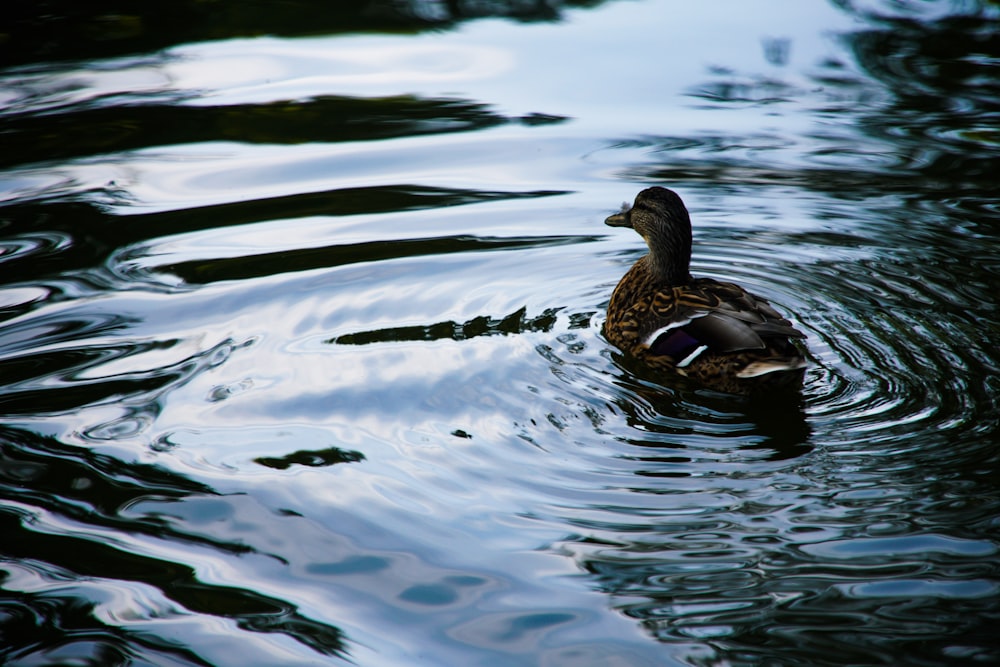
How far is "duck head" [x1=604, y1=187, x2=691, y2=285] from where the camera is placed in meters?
6.19

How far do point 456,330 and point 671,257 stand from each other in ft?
4.46

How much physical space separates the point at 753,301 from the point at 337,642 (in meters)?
2.94

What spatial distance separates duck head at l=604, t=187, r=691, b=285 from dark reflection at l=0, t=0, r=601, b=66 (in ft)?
19.5

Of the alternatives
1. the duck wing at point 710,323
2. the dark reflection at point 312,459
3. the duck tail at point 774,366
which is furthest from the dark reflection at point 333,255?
the duck tail at point 774,366

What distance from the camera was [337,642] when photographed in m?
3.77

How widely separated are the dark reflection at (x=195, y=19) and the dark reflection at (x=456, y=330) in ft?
19.9

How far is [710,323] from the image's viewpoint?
18.3ft

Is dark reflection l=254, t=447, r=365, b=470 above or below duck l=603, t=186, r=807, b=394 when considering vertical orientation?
below

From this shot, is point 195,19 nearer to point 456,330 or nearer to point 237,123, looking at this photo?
point 237,123

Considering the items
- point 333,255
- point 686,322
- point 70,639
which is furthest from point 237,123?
point 70,639

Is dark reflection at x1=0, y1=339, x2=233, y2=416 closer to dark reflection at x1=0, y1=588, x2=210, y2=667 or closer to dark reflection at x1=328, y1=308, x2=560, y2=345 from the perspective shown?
dark reflection at x1=328, y1=308, x2=560, y2=345

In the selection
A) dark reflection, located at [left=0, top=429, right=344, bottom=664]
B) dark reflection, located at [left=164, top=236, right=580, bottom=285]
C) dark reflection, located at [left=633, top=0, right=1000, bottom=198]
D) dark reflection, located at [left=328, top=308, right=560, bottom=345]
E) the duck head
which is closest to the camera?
dark reflection, located at [left=0, top=429, right=344, bottom=664]

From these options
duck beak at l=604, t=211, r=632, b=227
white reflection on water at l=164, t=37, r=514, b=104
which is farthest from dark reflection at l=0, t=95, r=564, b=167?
duck beak at l=604, t=211, r=632, b=227

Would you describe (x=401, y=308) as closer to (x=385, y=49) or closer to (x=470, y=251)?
(x=470, y=251)
